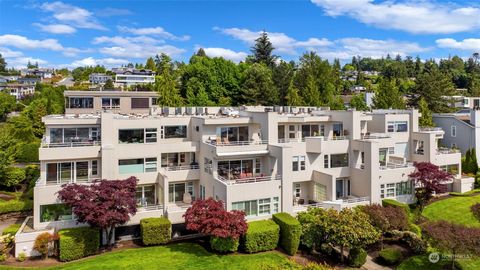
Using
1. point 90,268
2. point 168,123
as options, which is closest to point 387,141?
point 168,123

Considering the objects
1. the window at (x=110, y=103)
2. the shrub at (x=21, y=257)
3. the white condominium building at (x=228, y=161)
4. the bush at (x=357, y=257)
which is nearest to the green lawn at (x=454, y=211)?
the white condominium building at (x=228, y=161)

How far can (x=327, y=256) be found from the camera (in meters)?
27.0

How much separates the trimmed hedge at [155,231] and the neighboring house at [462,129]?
4096 centimetres

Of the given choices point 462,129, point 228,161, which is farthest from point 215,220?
point 462,129

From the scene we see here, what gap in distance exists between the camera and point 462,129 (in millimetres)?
47312

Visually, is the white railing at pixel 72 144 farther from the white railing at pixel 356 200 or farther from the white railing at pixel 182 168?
the white railing at pixel 356 200

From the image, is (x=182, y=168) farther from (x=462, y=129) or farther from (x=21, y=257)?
(x=462, y=129)

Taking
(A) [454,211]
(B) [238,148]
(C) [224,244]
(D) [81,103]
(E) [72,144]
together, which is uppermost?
(D) [81,103]

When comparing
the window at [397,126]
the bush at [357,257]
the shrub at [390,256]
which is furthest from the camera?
the window at [397,126]

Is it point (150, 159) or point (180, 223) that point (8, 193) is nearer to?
point (150, 159)

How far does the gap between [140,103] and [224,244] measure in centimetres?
2210

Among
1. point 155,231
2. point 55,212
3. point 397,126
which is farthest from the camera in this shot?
point 397,126

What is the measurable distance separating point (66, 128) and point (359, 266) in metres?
26.6

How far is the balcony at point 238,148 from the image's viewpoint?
3056cm
